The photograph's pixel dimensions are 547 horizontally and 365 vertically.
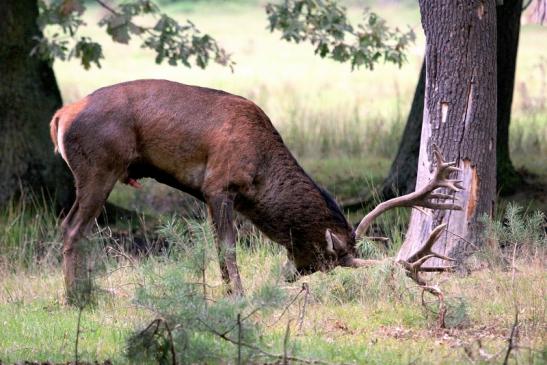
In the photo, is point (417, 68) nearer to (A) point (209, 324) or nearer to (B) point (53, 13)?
(B) point (53, 13)

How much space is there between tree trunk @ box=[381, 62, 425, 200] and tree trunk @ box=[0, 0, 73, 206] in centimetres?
367

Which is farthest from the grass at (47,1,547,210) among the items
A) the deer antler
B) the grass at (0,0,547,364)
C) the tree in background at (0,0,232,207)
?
the deer antler

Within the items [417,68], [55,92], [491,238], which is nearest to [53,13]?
[55,92]

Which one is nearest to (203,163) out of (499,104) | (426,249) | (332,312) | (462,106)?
(332,312)

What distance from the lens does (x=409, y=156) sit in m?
12.1

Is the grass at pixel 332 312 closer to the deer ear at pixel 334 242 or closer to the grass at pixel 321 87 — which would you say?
the deer ear at pixel 334 242

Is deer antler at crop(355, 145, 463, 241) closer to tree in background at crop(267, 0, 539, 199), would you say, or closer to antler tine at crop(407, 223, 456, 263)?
antler tine at crop(407, 223, 456, 263)

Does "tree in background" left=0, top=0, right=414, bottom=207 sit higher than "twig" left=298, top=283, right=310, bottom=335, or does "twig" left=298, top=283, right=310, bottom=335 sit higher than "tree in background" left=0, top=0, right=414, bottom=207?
"tree in background" left=0, top=0, right=414, bottom=207

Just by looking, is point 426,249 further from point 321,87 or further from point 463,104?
point 321,87

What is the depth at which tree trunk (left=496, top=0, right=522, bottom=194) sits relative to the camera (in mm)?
11969

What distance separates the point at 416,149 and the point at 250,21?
3321cm

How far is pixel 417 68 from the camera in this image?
28.5 meters

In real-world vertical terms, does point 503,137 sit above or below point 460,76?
below

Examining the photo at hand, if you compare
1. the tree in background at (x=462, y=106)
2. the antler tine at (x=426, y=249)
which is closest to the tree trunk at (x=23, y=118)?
the tree in background at (x=462, y=106)
